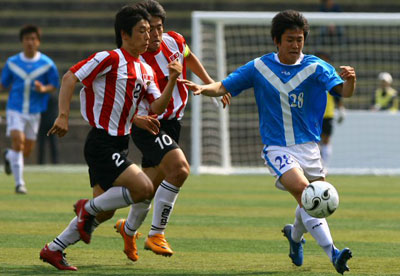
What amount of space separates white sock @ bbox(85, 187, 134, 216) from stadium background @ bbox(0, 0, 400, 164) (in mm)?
18232

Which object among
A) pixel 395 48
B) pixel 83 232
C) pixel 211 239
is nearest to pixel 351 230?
pixel 211 239

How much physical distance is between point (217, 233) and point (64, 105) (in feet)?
10.4

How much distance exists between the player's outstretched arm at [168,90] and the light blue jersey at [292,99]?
0.76 metres

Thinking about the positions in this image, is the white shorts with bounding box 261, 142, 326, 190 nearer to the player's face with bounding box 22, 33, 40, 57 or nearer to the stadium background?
the player's face with bounding box 22, 33, 40, 57

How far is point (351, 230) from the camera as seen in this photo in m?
9.84

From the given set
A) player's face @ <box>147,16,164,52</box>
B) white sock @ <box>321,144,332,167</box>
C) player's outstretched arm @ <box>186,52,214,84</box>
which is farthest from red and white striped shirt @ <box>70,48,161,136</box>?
white sock @ <box>321,144,332,167</box>

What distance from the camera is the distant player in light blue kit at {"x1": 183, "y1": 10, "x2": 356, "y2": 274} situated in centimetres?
714

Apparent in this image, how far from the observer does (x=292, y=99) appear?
728 centimetres

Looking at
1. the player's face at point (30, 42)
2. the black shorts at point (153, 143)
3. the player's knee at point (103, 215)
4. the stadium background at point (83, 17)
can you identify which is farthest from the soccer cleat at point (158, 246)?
the stadium background at point (83, 17)

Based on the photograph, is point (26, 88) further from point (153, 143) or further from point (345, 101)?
point (345, 101)

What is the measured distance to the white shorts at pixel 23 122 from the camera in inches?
552

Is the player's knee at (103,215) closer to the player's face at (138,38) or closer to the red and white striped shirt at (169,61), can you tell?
the red and white striped shirt at (169,61)

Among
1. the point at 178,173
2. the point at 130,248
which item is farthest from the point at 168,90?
the point at 130,248

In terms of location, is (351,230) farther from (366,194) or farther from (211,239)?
(366,194)
